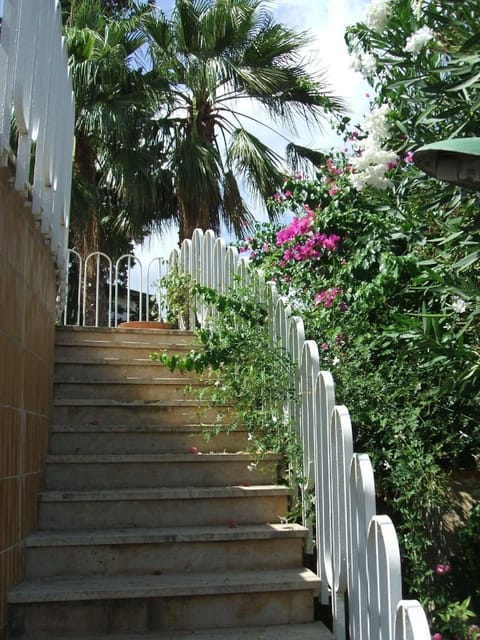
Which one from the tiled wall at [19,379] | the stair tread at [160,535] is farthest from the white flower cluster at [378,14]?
the stair tread at [160,535]

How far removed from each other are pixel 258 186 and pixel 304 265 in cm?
533

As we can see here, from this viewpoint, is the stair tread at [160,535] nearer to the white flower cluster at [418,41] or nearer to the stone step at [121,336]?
the stone step at [121,336]

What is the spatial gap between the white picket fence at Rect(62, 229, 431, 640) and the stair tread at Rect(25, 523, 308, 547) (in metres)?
0.22

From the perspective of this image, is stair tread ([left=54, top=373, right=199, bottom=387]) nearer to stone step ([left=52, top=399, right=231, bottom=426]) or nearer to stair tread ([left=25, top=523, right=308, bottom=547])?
stone step ([left=52, top=399, right=231, bottom=426])

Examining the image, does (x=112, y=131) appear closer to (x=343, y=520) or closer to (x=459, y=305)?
(x=459, y=305)

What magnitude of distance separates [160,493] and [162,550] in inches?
12.3

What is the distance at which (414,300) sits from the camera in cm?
372

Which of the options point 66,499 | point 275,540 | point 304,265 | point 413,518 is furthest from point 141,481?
point 304,265

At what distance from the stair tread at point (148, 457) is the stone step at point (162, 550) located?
0.42 meters

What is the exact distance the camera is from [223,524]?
132 inches

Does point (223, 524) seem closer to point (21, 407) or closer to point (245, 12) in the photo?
point (21, 407)

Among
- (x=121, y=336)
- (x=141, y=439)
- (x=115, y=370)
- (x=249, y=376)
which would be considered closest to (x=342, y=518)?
(x=249, y=376)

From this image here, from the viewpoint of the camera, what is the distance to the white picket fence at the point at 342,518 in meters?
2.05

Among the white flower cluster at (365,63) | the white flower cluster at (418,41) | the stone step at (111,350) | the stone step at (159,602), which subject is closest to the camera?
the stone step at (159,602)
